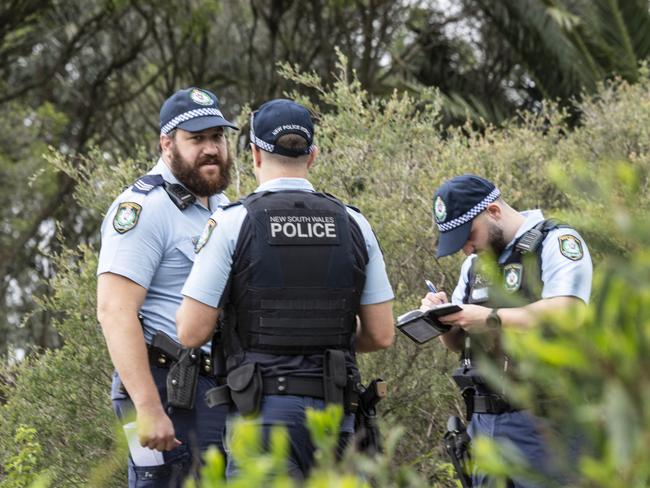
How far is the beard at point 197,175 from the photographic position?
167 inches

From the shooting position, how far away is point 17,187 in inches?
695

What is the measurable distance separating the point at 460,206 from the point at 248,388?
3.34 feet

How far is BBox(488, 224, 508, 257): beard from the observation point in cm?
414

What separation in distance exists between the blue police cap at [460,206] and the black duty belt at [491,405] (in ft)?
1.65

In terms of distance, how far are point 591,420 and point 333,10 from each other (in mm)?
16002

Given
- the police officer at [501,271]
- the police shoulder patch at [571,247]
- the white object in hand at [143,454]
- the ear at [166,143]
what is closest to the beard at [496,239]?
the police officer at [501,271]

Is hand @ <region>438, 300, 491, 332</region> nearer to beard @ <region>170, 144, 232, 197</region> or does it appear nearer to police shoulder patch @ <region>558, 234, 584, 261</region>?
police shoulder patch @ <region>558, 234, 584, 261</region>

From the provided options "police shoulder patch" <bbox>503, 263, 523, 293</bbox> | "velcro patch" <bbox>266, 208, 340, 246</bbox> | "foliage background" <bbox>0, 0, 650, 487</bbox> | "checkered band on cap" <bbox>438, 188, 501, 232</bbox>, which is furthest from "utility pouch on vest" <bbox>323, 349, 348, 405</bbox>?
"foliage background" <bbox>0, 0, 650, 487</bbox>

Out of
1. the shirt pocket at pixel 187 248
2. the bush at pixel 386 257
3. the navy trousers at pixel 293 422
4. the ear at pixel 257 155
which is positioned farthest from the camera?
the bush at pixel 386 257

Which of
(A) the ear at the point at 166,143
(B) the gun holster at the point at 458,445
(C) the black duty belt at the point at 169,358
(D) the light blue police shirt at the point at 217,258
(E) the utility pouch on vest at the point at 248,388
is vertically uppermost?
(A) the ear at the point at 166,143

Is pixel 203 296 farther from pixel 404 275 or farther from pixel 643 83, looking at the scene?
pixel 643 83

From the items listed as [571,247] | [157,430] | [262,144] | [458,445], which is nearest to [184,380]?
[157,430]

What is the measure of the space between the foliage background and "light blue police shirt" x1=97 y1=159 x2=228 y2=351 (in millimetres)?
1104

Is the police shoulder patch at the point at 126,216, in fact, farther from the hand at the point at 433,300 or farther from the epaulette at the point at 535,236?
the epaulette at the point at 535,236
